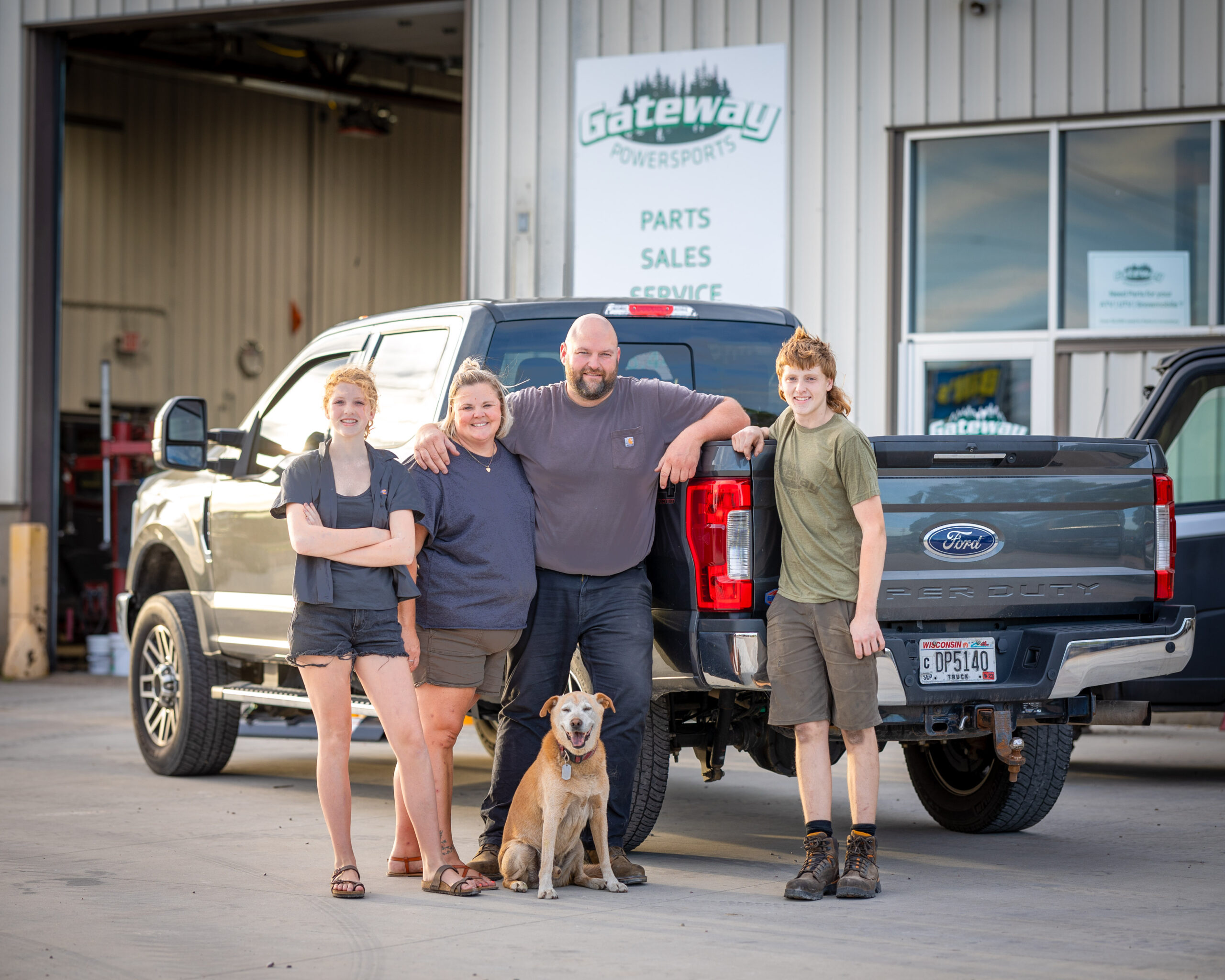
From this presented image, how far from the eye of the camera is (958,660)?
18.9 feet

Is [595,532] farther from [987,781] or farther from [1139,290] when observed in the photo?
[1139,290]

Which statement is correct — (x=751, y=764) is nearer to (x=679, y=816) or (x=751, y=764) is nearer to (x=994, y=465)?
(x=679, y=816)

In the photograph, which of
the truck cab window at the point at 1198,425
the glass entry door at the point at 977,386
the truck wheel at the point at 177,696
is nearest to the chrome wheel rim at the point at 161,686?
the truck wheel at the point at 177,696

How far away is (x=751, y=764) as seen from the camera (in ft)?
31.2

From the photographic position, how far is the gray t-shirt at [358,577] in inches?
217

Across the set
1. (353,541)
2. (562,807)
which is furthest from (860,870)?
(353,541)

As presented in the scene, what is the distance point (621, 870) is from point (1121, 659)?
196 cm

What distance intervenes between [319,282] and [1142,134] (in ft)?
44.8

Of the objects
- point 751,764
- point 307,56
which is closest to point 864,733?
point 751,764

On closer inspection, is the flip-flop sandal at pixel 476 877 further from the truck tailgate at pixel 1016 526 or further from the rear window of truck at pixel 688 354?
the rear window of truck at pixel 688 354

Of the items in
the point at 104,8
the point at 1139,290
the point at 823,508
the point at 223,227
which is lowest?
the point at 823,508

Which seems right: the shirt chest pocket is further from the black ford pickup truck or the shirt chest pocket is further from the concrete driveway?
the concrete driveway

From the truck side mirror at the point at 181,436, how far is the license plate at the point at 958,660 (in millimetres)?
3764

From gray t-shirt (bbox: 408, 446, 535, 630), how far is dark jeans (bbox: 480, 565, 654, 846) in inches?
6.9
